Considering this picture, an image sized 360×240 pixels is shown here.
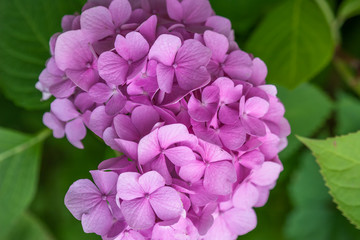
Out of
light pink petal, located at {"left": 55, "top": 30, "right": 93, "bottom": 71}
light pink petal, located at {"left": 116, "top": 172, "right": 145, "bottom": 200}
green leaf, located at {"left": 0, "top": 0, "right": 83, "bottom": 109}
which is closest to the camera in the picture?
light pink petal, located at {"left": 116, "top": 172, "right": 145, "bottom": 200}

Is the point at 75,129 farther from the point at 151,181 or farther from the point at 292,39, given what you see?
the point at 292,39

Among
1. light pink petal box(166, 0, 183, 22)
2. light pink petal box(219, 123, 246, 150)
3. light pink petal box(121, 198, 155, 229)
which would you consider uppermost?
light pink petal box(166, 0, 183, 22)

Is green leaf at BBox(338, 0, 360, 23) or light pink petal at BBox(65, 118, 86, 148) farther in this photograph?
green leaf at BBox(338, 0, 360, 23)

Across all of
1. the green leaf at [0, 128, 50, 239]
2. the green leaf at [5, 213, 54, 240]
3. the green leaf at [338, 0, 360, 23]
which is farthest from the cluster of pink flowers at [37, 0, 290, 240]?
the green leaf at [5, 213, 54, 240]

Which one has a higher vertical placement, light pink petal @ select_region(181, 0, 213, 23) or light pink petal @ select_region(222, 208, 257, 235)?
light pink petal @ select_region(181, 0, 213, 23)

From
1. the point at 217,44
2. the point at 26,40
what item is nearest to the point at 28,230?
the point at 26,40

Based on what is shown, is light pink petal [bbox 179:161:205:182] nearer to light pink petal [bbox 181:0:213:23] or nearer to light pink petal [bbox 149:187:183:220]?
light pink petal [bbox 149:187:183:220]
